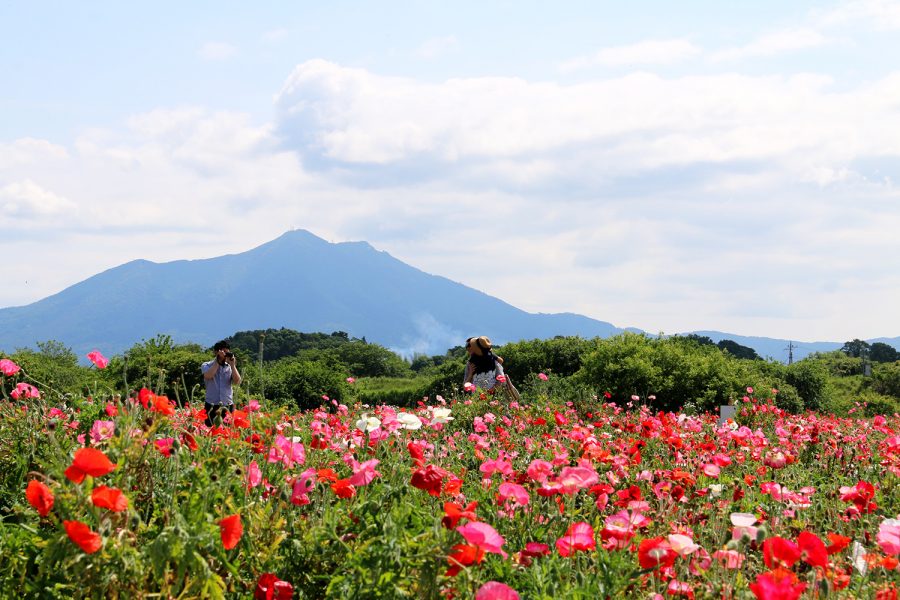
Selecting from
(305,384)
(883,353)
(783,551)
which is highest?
(783,551)

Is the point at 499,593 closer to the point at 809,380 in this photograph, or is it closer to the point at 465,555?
the point at 465,555

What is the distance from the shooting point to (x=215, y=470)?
A: 2619mm

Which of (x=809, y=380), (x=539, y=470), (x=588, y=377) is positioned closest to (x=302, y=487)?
(x=539, y=470)

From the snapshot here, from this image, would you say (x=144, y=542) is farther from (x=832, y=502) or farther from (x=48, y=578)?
(x=832, y=502)

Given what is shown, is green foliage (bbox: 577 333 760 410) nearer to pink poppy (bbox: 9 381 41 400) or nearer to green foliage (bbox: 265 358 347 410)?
green foliage (bbox: 265 358 347 410)

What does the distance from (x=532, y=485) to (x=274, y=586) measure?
1273 mm

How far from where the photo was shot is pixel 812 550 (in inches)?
80.4

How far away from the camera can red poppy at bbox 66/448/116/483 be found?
75.1 inches

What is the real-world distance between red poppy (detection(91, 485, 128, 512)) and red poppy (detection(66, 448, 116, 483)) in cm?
5

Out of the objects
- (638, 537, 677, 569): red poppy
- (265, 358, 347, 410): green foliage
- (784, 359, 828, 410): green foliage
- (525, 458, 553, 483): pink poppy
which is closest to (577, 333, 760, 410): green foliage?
(265, 358, 347, 410): green foliage

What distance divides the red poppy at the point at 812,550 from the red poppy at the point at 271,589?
1492mm

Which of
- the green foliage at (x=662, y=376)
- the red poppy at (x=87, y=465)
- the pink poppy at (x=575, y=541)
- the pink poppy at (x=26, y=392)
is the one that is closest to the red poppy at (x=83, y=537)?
the red poppy at (x=87, y=465)

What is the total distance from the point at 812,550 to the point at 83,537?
1903mm

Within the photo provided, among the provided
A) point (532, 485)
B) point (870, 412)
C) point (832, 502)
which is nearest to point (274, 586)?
point (532, 485)
